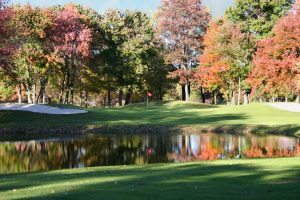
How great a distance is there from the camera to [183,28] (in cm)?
6300

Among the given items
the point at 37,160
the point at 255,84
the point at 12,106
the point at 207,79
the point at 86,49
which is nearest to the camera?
the point at 37,160

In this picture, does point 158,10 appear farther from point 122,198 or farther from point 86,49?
point 122,198

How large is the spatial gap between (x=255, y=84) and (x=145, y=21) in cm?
2783

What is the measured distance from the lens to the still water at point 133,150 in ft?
74.2

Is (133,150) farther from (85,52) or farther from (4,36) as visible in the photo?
(85,52)

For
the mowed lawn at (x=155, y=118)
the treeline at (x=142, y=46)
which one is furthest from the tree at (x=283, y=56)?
the mowed lawn at (x=155, y=118)

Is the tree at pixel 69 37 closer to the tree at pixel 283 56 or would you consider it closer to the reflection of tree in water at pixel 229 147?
the tree at pixel 283 56

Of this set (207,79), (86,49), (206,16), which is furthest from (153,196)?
(206,16)

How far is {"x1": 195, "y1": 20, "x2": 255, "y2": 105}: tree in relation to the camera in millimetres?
55875

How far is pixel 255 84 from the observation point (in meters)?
44.6

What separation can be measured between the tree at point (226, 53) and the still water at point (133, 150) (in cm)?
2555

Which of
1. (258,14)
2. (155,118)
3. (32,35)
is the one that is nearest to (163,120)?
(155,118)

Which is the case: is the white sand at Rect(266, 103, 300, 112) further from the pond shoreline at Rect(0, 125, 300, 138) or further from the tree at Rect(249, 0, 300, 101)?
the pond shoreline at Rect(0, 125, 300, 138)

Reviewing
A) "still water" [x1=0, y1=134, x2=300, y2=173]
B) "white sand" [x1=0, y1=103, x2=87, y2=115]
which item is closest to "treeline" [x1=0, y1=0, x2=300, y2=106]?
"white sand" [x1=0, y1=103, x2=87, y2=115]
